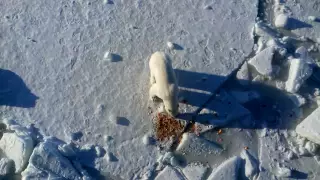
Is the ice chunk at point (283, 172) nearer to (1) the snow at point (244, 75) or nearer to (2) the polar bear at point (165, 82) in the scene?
(1) the snow at point (244, 75)

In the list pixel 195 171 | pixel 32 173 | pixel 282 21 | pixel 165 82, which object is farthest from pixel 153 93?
pixel 282 21

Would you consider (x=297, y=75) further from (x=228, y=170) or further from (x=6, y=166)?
(x=6, y=166)

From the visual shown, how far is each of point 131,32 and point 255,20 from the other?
98 cm

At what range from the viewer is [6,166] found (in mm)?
2975

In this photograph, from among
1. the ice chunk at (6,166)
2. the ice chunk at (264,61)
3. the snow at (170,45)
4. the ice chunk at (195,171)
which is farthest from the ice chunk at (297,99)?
the ice chunk at (6,166)

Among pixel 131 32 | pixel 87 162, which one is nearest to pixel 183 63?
pixel 131 32

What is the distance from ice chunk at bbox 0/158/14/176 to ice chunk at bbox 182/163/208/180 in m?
1.15

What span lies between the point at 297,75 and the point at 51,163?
1.83m

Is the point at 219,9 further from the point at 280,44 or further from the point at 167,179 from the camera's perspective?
the point at 167,179

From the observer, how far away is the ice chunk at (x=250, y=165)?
298cm

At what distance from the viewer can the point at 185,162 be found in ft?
10.00

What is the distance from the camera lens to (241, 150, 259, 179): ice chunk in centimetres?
298

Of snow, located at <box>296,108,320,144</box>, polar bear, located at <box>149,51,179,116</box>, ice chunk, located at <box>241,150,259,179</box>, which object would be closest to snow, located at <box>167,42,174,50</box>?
polar bear, located at <box>149,51,179,116</box>

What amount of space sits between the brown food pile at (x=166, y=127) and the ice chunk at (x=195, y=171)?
0.24m
